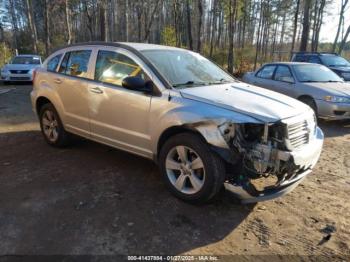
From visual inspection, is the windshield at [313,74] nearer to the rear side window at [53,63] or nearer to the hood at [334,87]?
the hood at [334,87]

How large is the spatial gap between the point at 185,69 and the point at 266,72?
19.4 ft

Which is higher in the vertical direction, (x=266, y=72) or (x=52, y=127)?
(x=266, y=72)

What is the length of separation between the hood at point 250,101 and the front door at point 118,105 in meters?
0.70

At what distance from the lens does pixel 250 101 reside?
379cm

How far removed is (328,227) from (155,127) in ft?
7.27

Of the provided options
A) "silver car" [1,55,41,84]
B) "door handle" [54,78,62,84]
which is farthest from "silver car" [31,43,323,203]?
"silver car" [1,55,41,84]

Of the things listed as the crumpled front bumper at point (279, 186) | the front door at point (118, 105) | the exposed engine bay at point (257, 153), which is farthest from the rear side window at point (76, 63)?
the crumpled front bumper at point (279, 186)

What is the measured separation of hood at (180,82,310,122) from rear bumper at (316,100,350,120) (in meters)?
4.25

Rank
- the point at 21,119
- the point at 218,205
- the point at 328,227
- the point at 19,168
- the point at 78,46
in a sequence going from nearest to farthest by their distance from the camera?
the point at 328,227
the point at 218,205
the point at 19,168
the point at 78,46
the point at 21,119

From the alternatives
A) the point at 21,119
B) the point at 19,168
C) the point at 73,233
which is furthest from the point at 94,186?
the point at 21,119

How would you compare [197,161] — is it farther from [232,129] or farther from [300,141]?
Result: [300,141]

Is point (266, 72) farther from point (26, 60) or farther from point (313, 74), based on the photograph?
point (26, 60)

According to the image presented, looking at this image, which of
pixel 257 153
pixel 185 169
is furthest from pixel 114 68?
pixel 257 153

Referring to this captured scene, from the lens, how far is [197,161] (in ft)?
12.0
